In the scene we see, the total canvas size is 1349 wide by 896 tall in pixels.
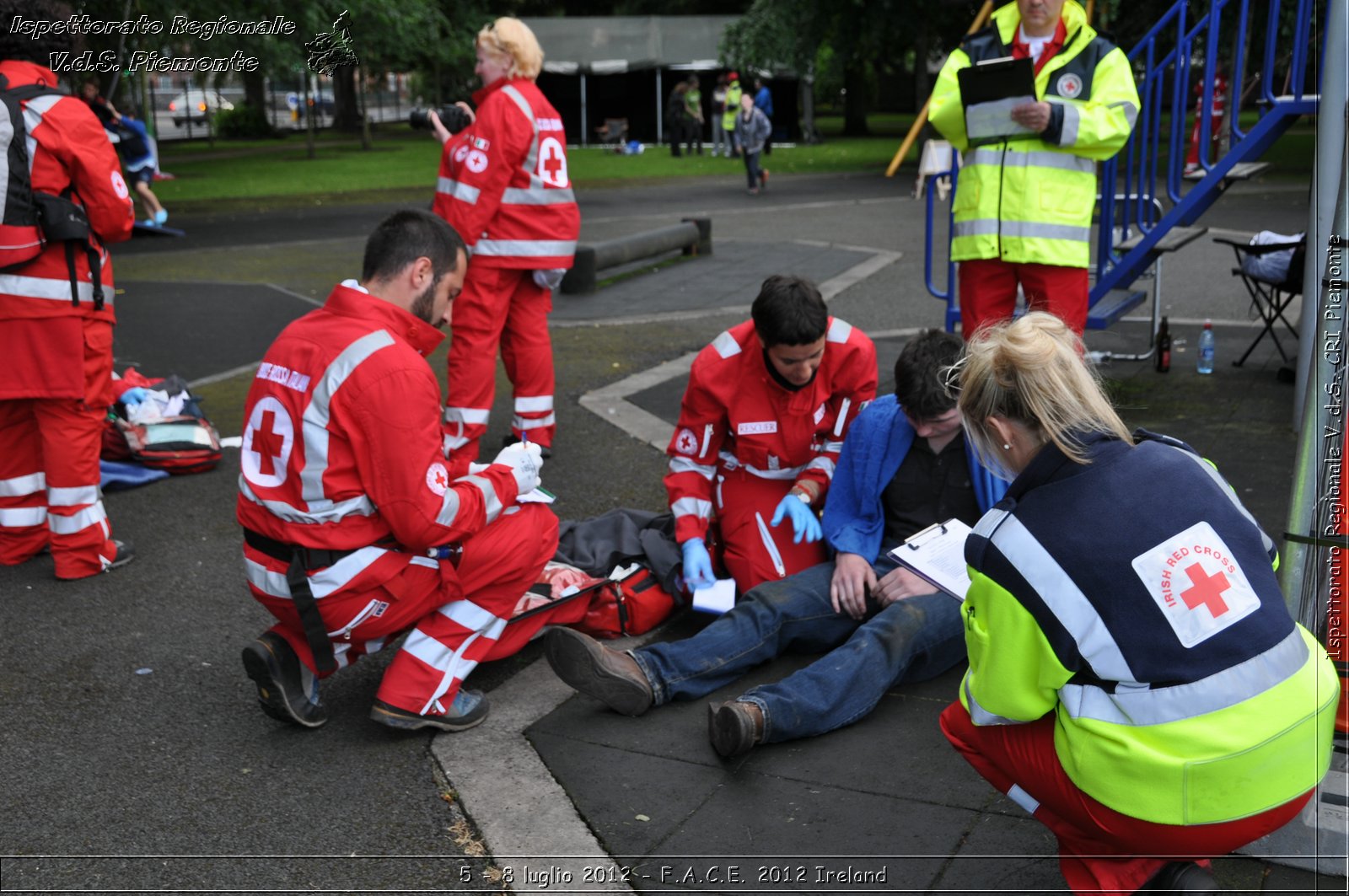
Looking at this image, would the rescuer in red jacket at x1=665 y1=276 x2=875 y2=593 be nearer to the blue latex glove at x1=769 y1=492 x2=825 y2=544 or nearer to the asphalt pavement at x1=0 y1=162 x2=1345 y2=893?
the blue latex glove at x1=769 y1=492 x2=825 y2=544

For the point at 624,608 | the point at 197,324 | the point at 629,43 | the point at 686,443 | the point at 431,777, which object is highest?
the point at 629,43

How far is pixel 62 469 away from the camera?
484cm

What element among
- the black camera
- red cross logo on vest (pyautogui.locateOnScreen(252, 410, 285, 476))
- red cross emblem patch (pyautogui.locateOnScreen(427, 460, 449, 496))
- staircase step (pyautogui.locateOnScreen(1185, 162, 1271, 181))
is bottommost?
red cross emblem patch (pyautogui.locateOnScreen(427, 460, 449, 496))

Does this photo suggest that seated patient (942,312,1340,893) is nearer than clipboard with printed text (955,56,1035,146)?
Yes

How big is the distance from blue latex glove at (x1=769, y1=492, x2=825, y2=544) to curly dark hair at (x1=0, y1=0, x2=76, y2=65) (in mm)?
3072

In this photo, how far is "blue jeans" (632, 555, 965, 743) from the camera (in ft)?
11.3

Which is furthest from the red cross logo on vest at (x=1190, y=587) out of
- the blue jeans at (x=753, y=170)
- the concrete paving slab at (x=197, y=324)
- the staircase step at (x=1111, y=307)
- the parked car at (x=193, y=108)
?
the parked car at (x=193, y=108)

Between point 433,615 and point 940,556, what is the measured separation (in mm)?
1431

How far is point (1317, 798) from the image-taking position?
282cm

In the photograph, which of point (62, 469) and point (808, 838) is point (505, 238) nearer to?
point (62, 469)

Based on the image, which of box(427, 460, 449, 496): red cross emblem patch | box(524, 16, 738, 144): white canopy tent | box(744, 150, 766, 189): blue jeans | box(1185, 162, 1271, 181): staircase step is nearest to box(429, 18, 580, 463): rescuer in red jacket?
box(427, 460, 449, 496): red cross emblem patch

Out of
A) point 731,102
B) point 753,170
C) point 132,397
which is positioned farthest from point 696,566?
point 731,102

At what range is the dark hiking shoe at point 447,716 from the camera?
11.6ft

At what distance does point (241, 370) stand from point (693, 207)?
11095 millimetres
